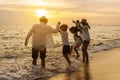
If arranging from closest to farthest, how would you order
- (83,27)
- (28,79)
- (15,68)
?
(28,79) → (15,68) → (83,27)

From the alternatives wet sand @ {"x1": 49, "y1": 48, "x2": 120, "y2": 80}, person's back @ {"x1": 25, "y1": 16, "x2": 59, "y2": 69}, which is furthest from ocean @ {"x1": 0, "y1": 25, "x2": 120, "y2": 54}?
person's back @ {"x1": 25, "y1": 16, "x2": 59, "y2": 69}

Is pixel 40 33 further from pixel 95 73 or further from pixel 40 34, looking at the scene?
pixel 95 73

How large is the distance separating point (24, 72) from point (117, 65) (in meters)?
3.73

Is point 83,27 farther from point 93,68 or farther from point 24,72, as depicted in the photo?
point 24,72

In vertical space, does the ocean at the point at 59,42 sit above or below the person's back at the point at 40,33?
below

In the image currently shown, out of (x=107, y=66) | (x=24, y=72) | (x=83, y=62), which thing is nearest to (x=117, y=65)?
(x=107, y=66)

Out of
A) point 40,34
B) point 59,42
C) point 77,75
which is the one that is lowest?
point 59,42

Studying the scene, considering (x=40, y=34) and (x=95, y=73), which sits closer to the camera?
(x=95, y=73)

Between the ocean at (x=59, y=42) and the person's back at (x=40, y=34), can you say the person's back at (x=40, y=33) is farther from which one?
the ocean at (x=59, y=42)

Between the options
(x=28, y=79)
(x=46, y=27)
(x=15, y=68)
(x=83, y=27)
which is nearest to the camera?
(x=28, y=79)

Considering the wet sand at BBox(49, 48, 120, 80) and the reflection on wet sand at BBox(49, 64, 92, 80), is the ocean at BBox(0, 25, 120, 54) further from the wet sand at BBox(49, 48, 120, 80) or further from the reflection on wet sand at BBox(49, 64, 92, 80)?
the reflection on wet sand at BBox(49, 64, 92, 80)

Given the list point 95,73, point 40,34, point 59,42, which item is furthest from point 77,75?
point 59,42

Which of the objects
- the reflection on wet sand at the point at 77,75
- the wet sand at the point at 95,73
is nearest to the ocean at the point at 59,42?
the wet sand at the point at 95,73

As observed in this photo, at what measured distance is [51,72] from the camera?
38.4ft
